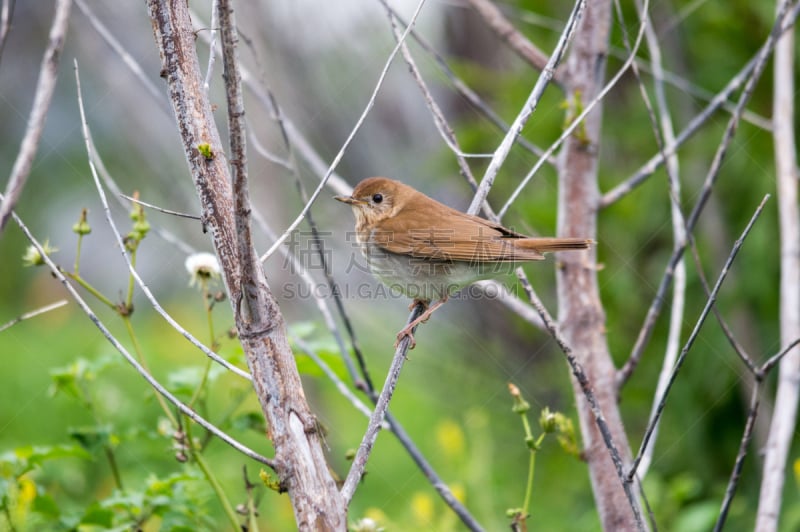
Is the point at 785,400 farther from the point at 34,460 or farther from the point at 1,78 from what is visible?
the point at 1,78

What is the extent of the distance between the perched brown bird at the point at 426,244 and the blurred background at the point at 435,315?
427mm

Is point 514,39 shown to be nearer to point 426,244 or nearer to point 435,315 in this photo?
point 426,244

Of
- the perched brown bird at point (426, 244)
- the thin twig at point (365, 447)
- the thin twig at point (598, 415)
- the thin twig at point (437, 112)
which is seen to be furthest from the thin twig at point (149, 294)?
the perched brown bird at point (426, 244)

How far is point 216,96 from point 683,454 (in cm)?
528

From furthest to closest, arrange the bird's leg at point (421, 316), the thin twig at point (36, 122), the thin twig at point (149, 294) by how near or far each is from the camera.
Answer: the bird's leg at point (421, 316) < the thin twig at point (149, 294) < the thin twig at point (36, 122)

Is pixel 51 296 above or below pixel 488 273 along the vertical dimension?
above

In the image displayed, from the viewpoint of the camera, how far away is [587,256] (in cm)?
302

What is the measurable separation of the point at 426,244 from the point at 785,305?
1.64m

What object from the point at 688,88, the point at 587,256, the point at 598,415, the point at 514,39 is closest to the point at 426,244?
the point at 587,256

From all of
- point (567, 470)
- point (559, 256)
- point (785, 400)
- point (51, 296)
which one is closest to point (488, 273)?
point (559, 256)

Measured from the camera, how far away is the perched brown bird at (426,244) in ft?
11.4

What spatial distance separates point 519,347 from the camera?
19.9 ft

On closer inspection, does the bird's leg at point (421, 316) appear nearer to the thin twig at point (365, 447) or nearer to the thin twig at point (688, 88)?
the thin twig at point (365, 447)

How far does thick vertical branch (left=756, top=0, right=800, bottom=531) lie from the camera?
242cm
